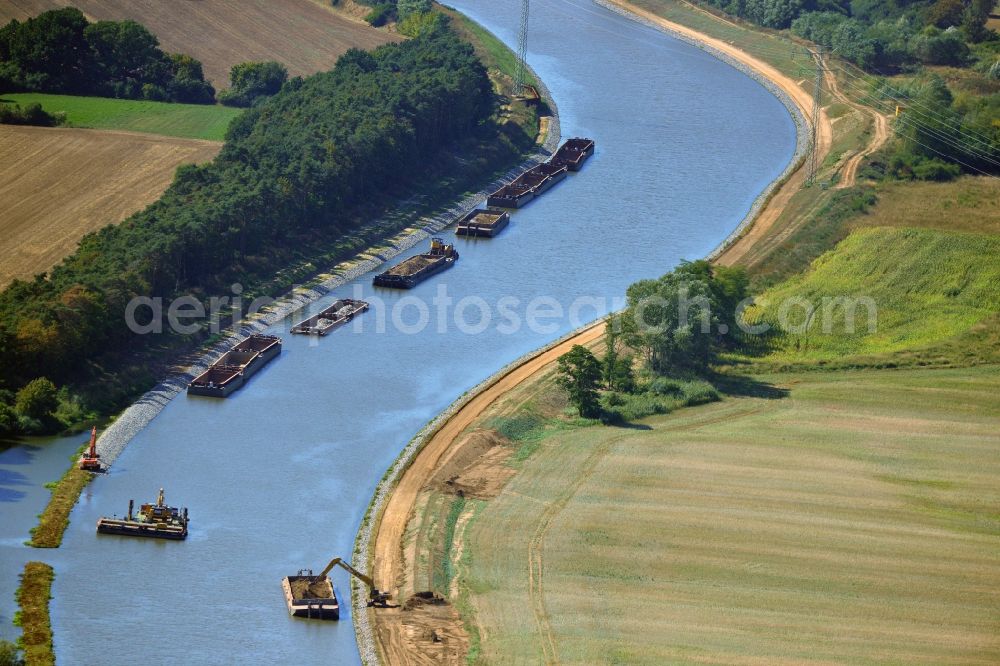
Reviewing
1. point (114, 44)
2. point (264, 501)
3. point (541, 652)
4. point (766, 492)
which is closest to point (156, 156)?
point (114, 44)

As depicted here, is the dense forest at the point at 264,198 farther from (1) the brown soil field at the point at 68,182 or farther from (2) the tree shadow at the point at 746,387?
(2) the tree shadow at the point at 746,387

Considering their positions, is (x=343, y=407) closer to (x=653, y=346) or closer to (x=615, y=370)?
(x=615, y=370)

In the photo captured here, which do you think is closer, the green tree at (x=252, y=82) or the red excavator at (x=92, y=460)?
the red excavator at (x=92, y=460)

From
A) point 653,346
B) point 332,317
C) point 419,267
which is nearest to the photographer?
point 653,346

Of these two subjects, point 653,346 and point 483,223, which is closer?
point 653,346

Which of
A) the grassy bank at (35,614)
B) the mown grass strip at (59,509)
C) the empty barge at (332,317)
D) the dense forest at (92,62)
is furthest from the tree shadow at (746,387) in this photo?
the dense forest at (92,62)

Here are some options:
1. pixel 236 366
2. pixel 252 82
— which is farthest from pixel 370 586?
pixel 252 82
